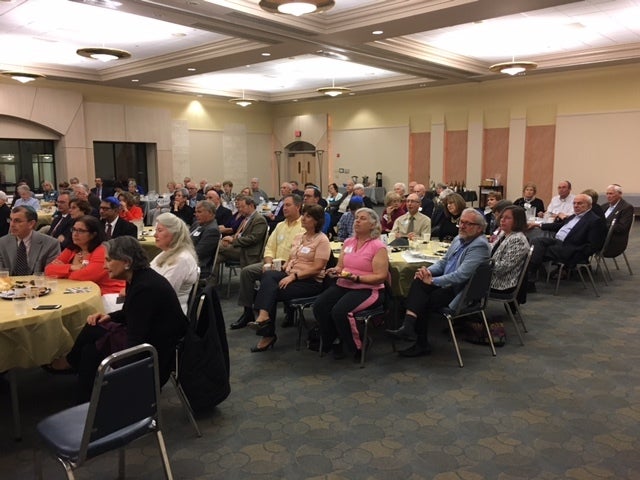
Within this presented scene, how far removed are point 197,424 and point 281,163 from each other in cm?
1797

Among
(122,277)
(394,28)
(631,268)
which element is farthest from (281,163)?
(122,277)

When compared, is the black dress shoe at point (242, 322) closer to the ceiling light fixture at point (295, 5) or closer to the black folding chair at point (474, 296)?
the black folding chair at point (474, 296)

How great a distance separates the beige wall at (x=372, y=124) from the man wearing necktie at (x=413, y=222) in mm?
9760

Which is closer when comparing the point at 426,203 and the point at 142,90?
the point at 426,203

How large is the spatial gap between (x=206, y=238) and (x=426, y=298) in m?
2.54

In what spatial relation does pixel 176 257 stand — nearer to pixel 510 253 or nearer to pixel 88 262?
pixel 88 262

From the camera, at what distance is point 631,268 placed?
8023mm

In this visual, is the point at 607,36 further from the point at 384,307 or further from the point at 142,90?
the point at 142,90

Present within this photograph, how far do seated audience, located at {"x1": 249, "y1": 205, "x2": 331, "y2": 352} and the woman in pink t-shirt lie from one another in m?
0.22

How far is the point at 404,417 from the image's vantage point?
11.4 feet

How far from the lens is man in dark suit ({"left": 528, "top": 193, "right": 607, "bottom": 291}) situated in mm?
6590

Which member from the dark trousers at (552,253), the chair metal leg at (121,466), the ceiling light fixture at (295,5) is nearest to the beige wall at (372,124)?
the dark trousers at (552,253)

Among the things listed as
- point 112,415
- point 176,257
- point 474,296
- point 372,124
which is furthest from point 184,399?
point 372,124

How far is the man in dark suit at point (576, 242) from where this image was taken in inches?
259
